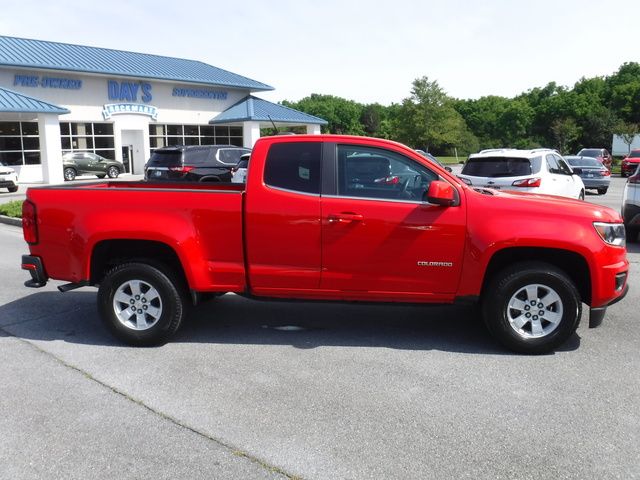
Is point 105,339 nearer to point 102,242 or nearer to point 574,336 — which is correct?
point 102,242

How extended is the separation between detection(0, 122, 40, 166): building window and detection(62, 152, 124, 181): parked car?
213cm

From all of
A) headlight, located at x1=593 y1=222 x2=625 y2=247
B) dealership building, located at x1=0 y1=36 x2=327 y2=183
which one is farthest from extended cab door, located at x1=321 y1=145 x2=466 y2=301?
dealership building, located at x1=0 y1=36 x2=327 y2=183

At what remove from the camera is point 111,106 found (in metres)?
34.4

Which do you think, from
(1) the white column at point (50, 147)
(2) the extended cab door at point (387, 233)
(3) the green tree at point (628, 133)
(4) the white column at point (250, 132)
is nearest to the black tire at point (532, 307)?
(2) the extended cab door at point (387, 233)

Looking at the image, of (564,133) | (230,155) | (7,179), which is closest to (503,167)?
(230,155)

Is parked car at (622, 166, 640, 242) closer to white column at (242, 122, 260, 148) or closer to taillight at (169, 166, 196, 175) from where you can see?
taillight at (169, 166, 196, 175)

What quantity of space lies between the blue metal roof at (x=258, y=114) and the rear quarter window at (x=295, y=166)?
106 feet

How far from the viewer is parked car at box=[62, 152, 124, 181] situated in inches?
1225

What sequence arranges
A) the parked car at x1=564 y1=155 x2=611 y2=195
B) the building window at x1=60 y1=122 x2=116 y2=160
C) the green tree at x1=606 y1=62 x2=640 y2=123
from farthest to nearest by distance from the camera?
the green tree at x1=606 y1=62 x2=640 y2=123
the building window at x1=60 y1=122 x2=116 y2=160
the parked car at x1=564 y1=155 x2=611 y2=195

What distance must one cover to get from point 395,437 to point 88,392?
7.40 ft

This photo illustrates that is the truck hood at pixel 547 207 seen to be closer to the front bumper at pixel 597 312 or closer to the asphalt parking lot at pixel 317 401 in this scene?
the front bumper at pixel 597 312

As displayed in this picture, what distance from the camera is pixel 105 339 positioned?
18.5 ft

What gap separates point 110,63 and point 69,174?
304 inches

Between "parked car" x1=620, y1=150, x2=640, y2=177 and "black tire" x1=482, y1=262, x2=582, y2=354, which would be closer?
"black tire" x1=482, y1=262, x2=582, y2=354
